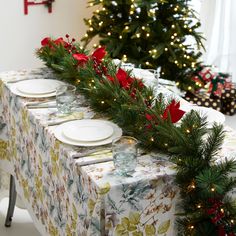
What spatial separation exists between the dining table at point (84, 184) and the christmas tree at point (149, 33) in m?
1.68

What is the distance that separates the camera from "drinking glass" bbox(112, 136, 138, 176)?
1.53 meters

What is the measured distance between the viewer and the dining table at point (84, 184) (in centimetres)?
149

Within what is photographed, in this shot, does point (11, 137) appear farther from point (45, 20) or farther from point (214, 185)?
point (45, 20)

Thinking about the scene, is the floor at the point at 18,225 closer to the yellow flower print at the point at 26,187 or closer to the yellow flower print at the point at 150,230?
the yellow flower print at the point at 26,187

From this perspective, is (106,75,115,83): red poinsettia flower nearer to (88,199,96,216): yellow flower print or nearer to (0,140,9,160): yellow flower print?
(88,199,96,216): yellow flower print

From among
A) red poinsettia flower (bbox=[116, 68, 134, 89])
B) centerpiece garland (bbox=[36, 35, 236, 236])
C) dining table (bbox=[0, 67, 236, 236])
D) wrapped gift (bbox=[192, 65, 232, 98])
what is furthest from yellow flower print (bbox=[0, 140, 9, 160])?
wrapped gift (bbox=[192, 65, 232, 98])

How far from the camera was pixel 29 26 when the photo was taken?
4312 millimetres

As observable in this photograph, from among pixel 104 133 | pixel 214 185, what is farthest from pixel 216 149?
pixel 104 133

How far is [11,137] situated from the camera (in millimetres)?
2373

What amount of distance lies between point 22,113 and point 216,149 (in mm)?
924

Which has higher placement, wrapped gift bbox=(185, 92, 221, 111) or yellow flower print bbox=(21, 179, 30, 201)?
yellow flower print bbox=(21, 179, 30, 201)

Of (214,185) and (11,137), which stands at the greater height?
(214,185)

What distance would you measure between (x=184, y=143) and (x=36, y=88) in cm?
92

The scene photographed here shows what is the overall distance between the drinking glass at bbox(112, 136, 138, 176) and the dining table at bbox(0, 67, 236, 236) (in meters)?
0.02
